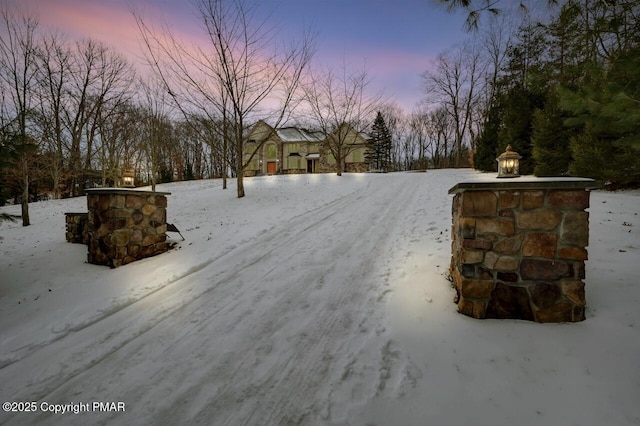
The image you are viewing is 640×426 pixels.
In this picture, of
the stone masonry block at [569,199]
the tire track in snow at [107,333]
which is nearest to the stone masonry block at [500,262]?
the stone masonry block at [569,199]

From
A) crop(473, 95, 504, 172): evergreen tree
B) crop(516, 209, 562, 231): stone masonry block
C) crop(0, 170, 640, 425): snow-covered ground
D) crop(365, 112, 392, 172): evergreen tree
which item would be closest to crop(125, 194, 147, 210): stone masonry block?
crop(0, 170, 640, 425): snow-covered ground

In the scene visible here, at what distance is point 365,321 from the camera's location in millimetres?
2557

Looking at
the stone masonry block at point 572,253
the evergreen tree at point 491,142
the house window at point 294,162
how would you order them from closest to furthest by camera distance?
the stone masonry block at point 572,253 < the evergreen tree at point 491,142 < the house window at point 294,162

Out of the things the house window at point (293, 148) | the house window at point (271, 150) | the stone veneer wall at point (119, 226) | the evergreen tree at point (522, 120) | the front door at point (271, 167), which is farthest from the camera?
the front door at point (271, 167)

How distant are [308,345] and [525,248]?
6.80 feet

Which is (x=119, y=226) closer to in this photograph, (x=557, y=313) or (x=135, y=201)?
(x=135, y=201)

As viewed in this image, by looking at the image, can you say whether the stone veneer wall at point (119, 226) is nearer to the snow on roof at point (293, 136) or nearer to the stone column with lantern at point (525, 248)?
the stone column with lantern at point (525, 248)

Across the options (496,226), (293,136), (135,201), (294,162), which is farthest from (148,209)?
(293,136)

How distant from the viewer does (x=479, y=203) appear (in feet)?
8.04

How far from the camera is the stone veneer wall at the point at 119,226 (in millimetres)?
4145

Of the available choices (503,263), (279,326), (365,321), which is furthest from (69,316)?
(503,263)

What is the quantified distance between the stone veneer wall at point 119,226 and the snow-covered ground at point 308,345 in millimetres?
277

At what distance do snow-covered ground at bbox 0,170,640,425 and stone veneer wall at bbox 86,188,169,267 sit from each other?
0.28 metres

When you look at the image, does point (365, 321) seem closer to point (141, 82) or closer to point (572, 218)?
point (572, 218)
